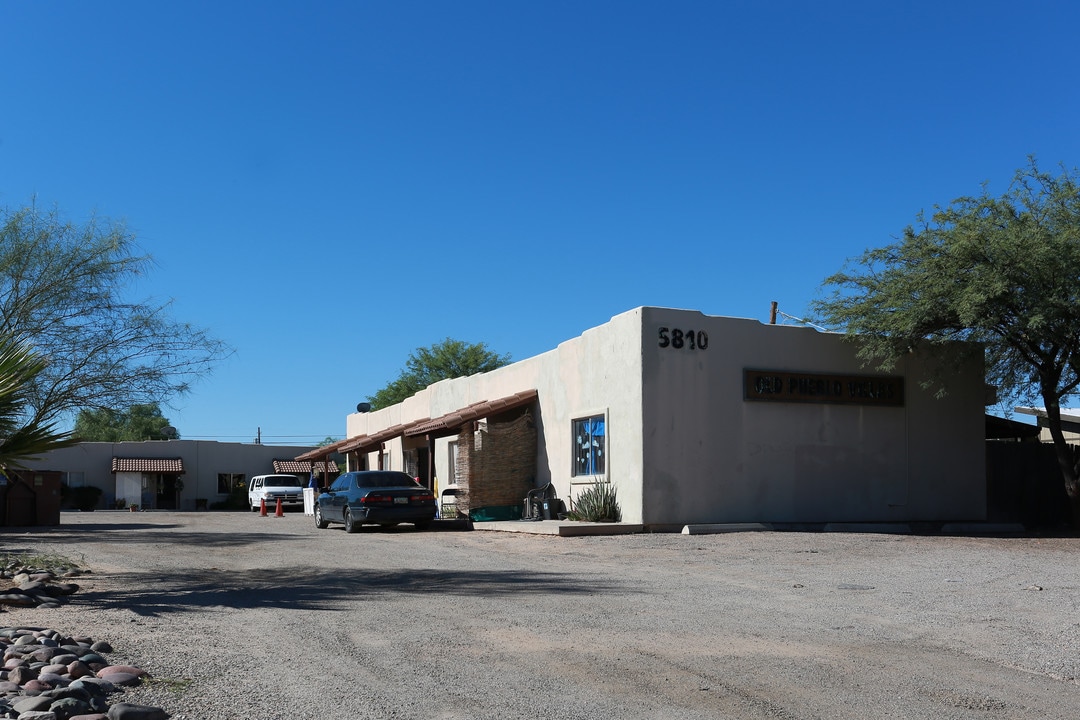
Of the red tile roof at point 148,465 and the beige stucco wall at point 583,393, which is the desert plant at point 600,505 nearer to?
the beige stucco wall at point 583,393

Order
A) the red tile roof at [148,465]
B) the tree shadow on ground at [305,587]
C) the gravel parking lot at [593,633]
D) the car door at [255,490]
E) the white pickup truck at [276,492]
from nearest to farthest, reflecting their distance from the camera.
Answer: the gravel parking lot at [593,633]
the tree shadow on ground at [305,587]
the white pickup truck at [276,492]
the car door at [255,490]
the red tile roof at [148,465]

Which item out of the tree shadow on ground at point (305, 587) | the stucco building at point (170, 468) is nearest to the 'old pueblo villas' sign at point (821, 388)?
the tree shadow on ground at point (305, 587)

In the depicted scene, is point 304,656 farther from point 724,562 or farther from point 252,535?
point 252,535

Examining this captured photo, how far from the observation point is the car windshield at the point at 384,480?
78.4 feet

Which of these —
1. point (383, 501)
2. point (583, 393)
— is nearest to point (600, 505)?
point (583, 393)

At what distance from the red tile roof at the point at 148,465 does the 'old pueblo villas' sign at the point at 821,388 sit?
43.8 meters

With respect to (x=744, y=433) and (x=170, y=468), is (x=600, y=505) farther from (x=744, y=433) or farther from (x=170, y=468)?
(x=170, y=468)

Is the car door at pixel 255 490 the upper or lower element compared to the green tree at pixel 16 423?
lower

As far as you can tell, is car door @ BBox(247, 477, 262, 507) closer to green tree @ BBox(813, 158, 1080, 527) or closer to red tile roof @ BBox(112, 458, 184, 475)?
red tile roof @ BBox(112, 458, 184, 475)

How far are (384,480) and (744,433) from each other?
336 inches

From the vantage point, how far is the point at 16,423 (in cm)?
1166

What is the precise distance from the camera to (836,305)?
2297 centimetres

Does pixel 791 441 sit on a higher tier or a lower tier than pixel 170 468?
higher

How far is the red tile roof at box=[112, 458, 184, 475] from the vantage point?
185 feet
